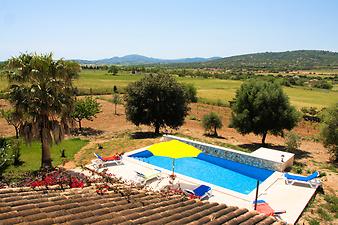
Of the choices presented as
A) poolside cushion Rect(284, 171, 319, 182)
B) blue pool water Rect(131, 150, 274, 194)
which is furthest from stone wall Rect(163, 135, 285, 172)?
poolside cushion Rect(284, 171, 319, 182)

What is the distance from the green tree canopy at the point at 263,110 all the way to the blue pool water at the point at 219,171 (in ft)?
18.6

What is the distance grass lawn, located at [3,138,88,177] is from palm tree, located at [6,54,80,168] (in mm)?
1783

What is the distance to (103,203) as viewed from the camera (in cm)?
635

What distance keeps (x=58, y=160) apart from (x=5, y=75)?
20.8ft

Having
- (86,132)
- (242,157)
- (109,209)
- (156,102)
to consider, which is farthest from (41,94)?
(86,132)

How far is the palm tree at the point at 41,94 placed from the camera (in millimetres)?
16016

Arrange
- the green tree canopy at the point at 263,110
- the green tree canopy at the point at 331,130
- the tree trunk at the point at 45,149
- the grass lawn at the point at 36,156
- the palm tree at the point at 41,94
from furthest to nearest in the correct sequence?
1. the green tree canopy at the point at 263,110
2. the green tree canopy at the point at 331,130
3. the grass lawn at the point at 36,156
4. the tree trunk at the point at 45,149
5. the palm tree at the point at 41,94

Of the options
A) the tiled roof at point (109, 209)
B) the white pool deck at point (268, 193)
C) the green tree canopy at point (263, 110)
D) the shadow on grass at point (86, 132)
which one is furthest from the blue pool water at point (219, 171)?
the shadow on grass at point (86, 132)

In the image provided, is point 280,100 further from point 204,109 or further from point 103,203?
point 204,109

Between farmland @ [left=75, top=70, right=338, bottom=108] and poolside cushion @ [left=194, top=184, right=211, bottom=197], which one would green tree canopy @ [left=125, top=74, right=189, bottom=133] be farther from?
farmland @ [left=75, top=70, right=338, bottom=108]

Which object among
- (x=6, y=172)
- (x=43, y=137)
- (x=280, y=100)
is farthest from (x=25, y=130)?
(x=280, y=100)

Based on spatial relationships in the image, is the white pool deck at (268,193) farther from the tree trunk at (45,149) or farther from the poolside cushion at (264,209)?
the tree trunk at (45,149)

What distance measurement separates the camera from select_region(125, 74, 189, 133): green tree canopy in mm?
26938

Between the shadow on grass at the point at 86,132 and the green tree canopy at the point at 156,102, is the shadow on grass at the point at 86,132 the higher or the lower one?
the lower one
